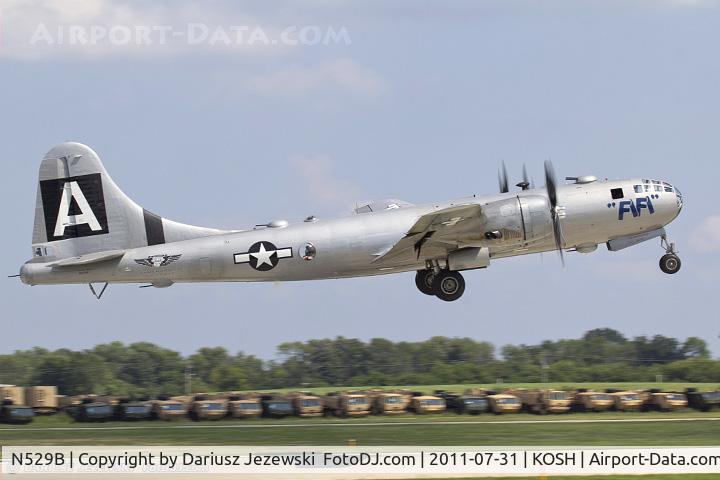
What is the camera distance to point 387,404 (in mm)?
49969

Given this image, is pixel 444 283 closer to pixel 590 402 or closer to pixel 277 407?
pixel 277 407

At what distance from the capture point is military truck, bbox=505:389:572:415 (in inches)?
1983

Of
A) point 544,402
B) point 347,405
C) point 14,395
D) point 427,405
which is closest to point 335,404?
point 347,405

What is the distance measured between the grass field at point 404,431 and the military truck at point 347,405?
49 cm

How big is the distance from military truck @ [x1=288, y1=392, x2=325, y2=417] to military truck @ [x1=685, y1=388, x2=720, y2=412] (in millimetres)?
17300

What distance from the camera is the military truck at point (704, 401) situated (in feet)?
169

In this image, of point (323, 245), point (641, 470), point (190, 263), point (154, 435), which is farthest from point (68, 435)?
point (641, 470)

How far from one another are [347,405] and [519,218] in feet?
44.7

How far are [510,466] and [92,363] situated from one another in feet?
114

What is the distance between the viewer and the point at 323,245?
134 ft

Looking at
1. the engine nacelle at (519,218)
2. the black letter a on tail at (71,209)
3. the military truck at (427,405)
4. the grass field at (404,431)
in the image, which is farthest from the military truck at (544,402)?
the black letter a on tail at (71,209)

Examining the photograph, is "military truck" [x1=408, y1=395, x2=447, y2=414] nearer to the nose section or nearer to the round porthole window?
the round porthole window
